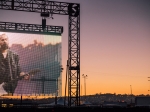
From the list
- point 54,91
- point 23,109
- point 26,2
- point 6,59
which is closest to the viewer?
point 23,109

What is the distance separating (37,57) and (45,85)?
18.0 feet

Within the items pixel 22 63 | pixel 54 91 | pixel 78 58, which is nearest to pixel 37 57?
pixel 22 63

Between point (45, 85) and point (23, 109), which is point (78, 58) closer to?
point (23, 109)

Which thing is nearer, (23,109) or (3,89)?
(23,109)

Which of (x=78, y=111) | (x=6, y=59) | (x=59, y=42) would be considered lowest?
(x=78, y=111)

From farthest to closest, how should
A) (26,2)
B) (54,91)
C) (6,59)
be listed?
(54,91) → (6,59) → (26,2)

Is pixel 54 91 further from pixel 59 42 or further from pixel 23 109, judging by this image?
pixel 23 109

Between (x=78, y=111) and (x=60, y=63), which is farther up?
Answer: (x=60, y=63)

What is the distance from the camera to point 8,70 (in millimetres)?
45781

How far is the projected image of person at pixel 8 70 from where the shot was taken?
4547 cm

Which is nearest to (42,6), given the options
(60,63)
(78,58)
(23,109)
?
(78,58)

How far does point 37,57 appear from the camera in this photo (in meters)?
47.4

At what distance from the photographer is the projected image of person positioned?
4547cm

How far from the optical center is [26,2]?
98.9 feet
